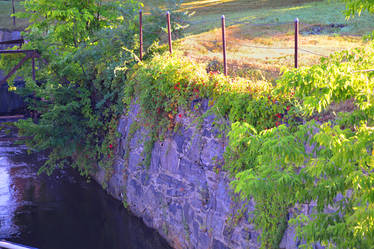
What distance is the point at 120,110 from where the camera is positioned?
14.3 m

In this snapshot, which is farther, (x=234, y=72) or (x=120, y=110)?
(x=120, y=110)

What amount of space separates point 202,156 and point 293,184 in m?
5.45

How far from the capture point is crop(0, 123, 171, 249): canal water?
12340 mm

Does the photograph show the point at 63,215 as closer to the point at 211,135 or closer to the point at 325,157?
the point at 211,135

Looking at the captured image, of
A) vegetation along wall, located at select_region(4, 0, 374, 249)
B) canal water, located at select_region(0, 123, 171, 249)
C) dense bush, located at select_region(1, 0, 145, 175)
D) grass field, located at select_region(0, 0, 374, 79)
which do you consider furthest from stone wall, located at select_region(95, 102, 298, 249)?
grass field, located at select_region(0, 0, 374, 79)

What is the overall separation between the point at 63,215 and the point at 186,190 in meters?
5.10

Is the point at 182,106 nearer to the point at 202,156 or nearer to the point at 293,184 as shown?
the point at 202,156

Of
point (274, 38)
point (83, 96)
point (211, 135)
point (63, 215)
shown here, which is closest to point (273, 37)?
point (274, 38)

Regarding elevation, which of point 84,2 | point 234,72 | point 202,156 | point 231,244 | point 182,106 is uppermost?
point 84,2

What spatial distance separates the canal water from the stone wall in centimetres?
59

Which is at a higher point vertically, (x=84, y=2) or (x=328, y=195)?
(x=84, y=2)

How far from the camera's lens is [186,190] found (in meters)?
11.0

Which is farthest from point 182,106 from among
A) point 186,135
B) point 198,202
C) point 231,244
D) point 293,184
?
point 293,184

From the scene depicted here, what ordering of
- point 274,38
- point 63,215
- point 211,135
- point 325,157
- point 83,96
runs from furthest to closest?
point 274,38 → point 83,96 → point 63,215 → point 211,135 → point 325,157
